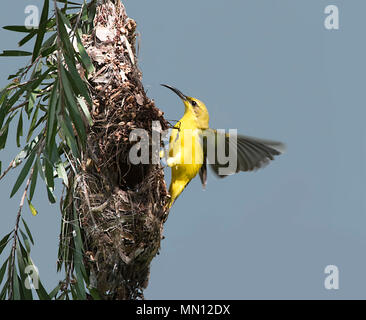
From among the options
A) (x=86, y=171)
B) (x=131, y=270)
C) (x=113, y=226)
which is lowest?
(x=131, y=270)

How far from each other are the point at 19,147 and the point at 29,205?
45 cm

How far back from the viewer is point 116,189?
3.94 metres

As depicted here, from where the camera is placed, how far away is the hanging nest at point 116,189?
150 inches

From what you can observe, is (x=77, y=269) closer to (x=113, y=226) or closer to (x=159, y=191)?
(x=113, y=226)

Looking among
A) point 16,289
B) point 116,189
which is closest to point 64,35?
point 116,189

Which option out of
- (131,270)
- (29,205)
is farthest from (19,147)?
(131,270)

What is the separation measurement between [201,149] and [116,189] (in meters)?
0.96

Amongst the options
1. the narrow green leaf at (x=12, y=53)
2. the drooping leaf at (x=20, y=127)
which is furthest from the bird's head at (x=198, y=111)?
the narrow green leaf at (x=12, y=53)

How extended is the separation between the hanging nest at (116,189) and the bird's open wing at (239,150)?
28.1 inches

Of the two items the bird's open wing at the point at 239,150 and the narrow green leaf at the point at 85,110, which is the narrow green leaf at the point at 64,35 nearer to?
the narrow green leaf at the point at 85,110

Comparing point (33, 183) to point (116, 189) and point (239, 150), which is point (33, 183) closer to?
point (116, 189)

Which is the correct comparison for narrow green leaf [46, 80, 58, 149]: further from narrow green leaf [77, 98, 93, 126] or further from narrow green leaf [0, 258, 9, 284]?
narrow green leaf [0, 258, 9, 284]

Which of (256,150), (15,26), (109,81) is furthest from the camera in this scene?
(256,150)

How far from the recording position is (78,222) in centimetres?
386
